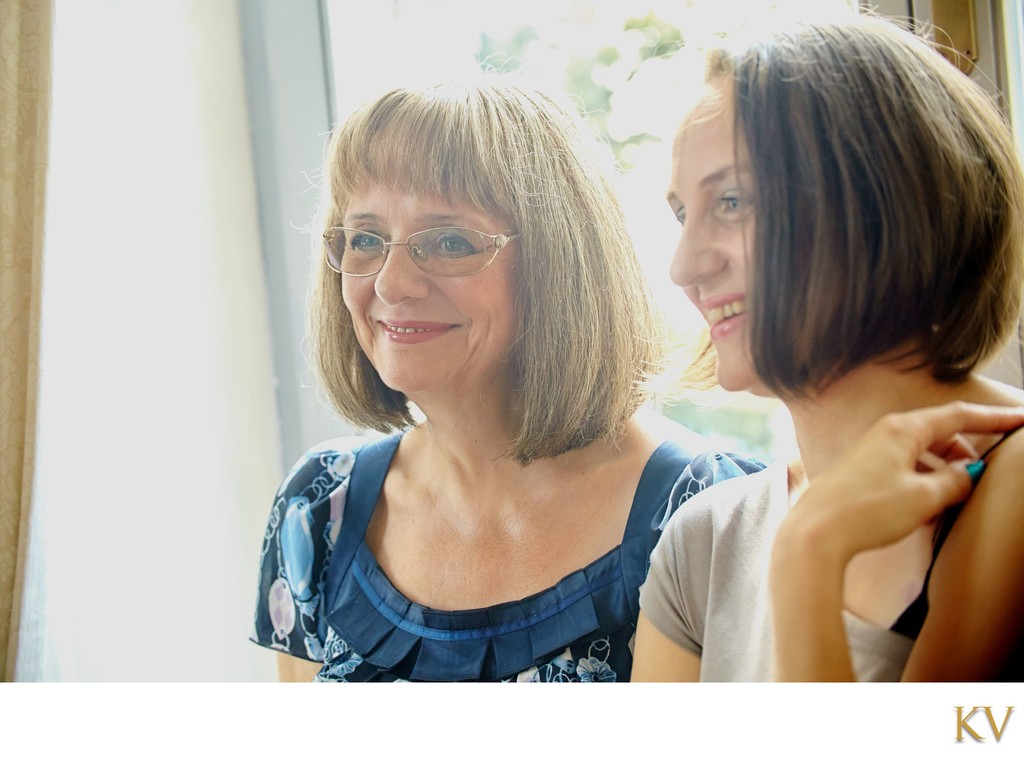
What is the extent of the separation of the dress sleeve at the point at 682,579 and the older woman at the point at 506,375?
10 cm

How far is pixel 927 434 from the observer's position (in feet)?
2.42

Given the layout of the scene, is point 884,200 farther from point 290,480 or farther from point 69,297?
point 69,297

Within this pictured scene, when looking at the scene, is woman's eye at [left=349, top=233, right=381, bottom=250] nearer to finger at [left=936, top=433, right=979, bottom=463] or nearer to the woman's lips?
the woman's lips

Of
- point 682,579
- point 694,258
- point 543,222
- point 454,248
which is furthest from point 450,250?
point 682,579

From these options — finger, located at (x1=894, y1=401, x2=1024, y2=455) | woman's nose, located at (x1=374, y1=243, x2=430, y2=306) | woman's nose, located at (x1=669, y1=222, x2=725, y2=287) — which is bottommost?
finger, located at (x1=894, y1=401, x2=1024, y2=455)

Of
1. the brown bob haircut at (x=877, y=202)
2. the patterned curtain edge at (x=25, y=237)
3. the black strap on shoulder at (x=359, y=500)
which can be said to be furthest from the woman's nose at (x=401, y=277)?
the patterned curtain edge at (x=25, y=237)

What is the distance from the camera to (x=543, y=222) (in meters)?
1.09

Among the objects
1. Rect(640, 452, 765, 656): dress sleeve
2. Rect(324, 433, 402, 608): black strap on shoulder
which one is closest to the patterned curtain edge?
Rect(324, 433, 402, 608): black strap on shoulder

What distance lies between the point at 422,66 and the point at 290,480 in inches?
22.7

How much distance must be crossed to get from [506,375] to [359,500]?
0.29 meters

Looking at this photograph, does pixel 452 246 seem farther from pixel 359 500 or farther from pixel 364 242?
pixel 359 500

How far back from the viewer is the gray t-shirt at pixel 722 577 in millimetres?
879

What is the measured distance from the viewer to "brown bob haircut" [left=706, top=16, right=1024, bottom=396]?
0.76m
